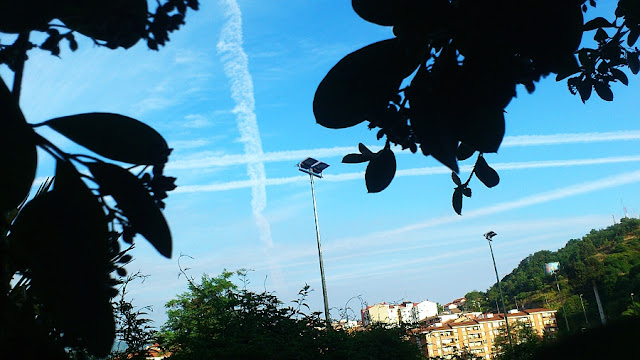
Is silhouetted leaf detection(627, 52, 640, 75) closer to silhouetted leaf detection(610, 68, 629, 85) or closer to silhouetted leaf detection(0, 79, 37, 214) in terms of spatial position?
silhouetted leaf detection(610, 68, 629, 85)

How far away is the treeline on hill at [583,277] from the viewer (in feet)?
147

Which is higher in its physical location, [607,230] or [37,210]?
[607,230]

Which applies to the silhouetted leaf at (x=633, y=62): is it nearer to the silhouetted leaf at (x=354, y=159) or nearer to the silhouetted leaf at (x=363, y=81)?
the silhouetted leaf at (x=354, y=159)

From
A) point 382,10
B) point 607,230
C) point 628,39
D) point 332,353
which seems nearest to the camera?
point 382,10

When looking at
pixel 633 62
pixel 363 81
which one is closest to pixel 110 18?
pixel 363 81

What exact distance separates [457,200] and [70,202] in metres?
1.71

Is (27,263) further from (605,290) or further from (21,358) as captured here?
(605,290)

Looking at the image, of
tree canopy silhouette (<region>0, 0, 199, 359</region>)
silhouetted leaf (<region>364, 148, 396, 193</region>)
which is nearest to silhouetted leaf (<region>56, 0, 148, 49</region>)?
tree canopy silhouette (<region>0, 0, 199, 359</region>)

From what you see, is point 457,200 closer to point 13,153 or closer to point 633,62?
point 633,62

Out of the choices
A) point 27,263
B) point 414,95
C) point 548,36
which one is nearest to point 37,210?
point 27,263

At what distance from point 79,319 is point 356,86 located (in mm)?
629

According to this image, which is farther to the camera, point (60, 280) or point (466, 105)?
point (466, 105)

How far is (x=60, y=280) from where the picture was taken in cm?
62

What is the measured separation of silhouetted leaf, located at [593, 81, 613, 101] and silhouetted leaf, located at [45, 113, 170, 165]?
2.61m
